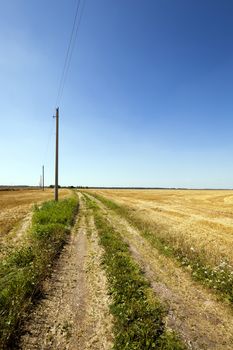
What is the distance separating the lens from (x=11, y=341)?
4789mm

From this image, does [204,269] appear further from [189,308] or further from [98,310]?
[98,310]

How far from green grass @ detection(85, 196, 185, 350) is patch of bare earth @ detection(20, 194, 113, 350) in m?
0.25

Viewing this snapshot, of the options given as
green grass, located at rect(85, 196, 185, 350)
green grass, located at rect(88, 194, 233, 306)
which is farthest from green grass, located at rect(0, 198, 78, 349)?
green grass, located at rect(88, 194, 233, 306)

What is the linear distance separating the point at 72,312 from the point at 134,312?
1.56 m

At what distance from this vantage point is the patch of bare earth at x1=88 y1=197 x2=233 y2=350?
16.8 ft

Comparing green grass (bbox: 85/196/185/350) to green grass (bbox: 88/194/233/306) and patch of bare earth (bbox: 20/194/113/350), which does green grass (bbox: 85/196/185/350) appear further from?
green grass (bbox: 88/194/233/306)

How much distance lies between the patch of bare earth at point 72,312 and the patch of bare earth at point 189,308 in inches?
64.1

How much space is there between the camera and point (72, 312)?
19.7 feet

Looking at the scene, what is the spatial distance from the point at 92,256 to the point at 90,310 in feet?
14.8

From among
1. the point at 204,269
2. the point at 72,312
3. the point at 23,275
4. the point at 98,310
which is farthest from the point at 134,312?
the point at 204,269

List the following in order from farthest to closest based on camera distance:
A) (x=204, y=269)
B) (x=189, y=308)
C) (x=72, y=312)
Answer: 1. (x=204, y=269)
2. (x=189, y=308)
3. (x=72, y=312)

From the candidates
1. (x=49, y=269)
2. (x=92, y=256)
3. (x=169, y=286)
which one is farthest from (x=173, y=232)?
(x=49, y=269)

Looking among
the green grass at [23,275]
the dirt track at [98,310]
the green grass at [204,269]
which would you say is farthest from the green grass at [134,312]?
the green grass at [23,275]

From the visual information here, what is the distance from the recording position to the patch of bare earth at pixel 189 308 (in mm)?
5109
